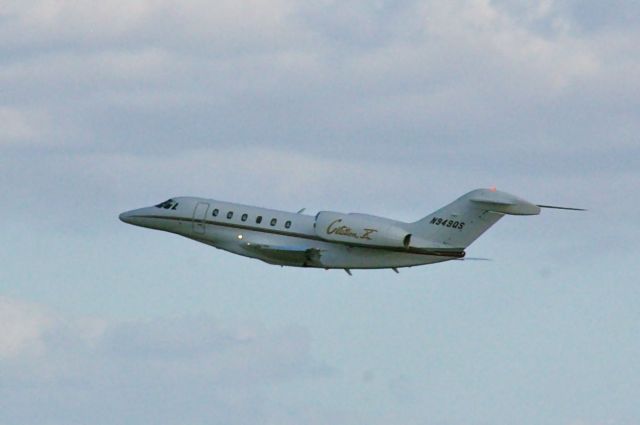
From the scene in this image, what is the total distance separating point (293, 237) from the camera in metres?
150

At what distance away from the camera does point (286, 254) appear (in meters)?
150

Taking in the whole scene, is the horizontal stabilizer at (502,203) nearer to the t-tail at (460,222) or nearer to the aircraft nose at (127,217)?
the t-tail at (460,222)

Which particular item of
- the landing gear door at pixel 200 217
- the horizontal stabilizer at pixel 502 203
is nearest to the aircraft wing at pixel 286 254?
the landing gear door at pixel 200 217

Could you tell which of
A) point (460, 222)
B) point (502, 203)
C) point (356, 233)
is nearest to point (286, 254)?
point (356, 233)

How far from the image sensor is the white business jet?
482 ft

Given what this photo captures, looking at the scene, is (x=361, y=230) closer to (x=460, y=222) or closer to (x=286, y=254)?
(x=286, y=254)

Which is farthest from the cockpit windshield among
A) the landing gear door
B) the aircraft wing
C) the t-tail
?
the t-tail

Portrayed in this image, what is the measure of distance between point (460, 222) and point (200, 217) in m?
15.2

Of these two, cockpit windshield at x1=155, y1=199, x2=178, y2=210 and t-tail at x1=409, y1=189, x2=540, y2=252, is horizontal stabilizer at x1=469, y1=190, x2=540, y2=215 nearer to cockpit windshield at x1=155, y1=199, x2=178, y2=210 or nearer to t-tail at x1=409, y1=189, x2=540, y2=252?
t-tail at x1=409, y1=189, x2=540, y2=252

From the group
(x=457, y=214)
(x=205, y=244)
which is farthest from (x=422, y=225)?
(x=205, y=244)

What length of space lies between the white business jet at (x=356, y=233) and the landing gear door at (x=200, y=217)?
38cm

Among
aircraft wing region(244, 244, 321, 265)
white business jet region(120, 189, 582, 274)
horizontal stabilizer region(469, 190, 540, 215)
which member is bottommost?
aircraft wing region(244, 244, 321, 265)

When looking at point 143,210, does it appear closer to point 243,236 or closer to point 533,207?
point 243,236

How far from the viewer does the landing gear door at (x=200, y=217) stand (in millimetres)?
154000
